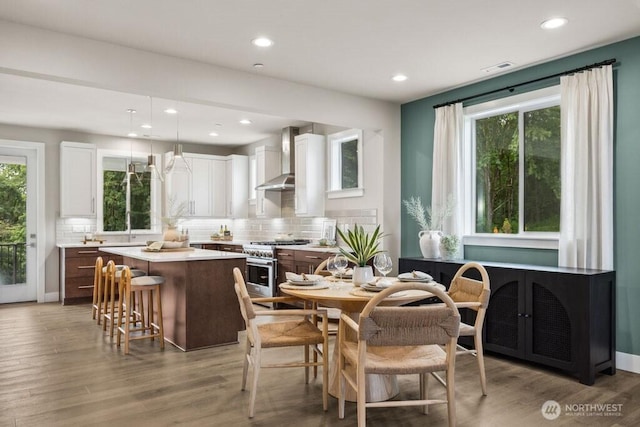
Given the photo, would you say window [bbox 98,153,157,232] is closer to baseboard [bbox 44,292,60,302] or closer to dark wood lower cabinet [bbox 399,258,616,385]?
baseboard [bbox 44,292,60,302]

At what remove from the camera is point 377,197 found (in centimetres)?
580

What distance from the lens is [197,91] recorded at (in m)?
4.27

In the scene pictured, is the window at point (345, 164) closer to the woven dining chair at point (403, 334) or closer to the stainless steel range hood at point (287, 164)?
the stainless steel range hood at point (287, 164)

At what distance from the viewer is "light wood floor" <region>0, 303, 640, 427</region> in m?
2.83

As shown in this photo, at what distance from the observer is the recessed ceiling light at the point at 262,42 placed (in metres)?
3.75

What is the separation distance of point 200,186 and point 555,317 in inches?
250

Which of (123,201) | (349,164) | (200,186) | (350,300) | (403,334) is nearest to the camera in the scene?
(403,334)

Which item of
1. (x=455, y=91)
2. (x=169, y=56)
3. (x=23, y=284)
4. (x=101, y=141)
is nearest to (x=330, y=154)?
(x=455, y=91)

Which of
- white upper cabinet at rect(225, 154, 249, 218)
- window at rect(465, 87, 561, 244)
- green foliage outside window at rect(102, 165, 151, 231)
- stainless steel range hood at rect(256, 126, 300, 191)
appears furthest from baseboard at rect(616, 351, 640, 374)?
green foliage outside window at rect(102, 165, 151, 231)

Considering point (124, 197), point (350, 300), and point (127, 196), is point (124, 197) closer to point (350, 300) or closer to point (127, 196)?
point (127, 196)

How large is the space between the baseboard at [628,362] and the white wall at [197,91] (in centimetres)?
254

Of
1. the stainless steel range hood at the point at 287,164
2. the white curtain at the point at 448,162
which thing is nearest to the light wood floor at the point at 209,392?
the white curtain at the point at 448,162

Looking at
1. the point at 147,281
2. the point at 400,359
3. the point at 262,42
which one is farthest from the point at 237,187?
the point at 400,359

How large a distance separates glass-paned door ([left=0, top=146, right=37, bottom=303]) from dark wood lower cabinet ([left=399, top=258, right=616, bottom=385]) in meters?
6.71
